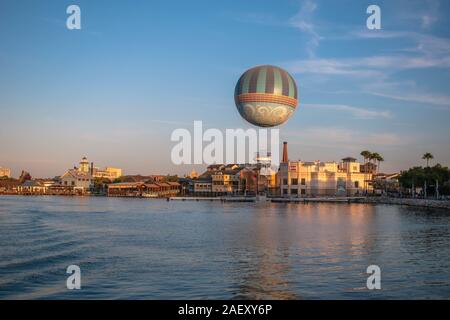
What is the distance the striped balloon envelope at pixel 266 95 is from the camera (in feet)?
232

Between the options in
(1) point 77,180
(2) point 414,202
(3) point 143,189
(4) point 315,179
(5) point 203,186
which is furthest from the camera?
(1) point 77,180

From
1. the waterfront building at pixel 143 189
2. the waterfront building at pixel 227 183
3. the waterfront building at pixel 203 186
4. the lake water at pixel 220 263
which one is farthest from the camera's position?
the waterfront building at pixel 143 189

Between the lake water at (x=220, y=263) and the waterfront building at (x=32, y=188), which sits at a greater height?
the waterfront building at (x=32, y=188)

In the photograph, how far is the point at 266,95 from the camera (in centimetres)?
7031

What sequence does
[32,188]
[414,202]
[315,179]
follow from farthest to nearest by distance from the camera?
[32,188] → [315,179] → [414,202]

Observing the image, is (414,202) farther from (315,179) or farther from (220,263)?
(220,263)

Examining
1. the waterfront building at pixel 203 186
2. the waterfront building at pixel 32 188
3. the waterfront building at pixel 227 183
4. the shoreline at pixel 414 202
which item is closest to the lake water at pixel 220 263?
the shoreline at pixel 414 202

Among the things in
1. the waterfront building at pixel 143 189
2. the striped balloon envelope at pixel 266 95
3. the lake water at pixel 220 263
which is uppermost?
the striped balloon envelope at pixel 266 95

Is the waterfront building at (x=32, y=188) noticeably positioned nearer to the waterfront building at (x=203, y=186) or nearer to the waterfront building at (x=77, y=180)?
the waterfront building at (x=77, y=180)

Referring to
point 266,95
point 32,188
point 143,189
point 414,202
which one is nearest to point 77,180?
point 32,188

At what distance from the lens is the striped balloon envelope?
232 feet

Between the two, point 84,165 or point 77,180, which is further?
point 84,165

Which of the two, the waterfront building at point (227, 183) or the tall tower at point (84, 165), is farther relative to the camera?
the tall tower at point (84, 165)

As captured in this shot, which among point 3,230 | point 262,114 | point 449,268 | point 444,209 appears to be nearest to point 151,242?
point 3,230
